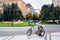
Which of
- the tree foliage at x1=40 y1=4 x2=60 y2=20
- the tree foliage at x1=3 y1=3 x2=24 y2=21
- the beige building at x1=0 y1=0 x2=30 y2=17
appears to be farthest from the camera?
the beige building at x1=0 y1=0 x2=30 y2=17

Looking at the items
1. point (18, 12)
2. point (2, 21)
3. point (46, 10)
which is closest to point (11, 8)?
point (18, 12)

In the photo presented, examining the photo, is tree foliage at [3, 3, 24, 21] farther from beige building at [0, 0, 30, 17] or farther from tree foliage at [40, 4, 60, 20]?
tree foliage at [40, 4, 60, 20]

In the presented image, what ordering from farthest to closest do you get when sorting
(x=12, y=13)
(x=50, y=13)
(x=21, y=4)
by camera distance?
(x=21, y=4)
(x=50, y=13)
(x=12, y=13)

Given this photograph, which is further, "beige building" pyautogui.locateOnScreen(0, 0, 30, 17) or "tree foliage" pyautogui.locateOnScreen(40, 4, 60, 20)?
"beige building" pyautogui.locateOnScreen(0, 0, 30, 17)

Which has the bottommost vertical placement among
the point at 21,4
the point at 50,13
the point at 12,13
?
the point at 50,13

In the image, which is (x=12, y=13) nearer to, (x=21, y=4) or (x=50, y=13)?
(x=21, y=4)

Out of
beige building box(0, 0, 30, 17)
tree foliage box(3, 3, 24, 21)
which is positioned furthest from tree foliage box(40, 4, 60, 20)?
tree foliage box(3, 3, 24, 21)

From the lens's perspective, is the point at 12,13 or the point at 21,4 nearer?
the point at 12,13

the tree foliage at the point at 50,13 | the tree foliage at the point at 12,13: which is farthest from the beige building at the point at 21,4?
the tree foliage at the point at 50,13

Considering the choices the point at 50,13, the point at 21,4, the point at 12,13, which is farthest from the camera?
the point at 21,4

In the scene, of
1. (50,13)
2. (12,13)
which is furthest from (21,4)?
(50,13)

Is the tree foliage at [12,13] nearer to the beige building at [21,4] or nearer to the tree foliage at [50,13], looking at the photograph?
the beige building at [21,4]

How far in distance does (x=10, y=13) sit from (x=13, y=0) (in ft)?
9.47

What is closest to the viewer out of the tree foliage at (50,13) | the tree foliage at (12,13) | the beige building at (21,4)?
the tree foliage at (12,13)
